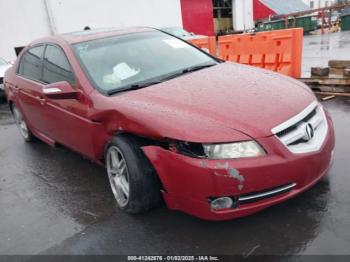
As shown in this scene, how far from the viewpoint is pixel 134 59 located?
385 cm

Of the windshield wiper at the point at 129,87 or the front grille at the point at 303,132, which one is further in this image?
the windshield wiper at the point at 129,87

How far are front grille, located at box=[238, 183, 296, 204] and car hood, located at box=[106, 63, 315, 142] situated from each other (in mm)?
401

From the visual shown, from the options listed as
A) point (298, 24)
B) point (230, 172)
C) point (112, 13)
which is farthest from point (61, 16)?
point (298, 24)

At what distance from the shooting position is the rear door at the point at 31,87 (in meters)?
4.61

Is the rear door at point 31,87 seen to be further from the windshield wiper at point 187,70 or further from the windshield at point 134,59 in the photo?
the windshield wiper at point 187,70

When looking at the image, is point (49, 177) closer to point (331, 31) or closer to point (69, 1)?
point (69, 1)

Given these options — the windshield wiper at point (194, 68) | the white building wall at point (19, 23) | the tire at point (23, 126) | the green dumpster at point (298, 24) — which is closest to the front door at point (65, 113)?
the windshield wiper at point (194, 68)

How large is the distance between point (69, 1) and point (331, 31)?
18.3 m

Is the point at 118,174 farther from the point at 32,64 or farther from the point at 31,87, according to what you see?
the point at 32,64

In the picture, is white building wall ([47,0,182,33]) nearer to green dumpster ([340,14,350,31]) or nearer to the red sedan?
green dumpster ([340,14,350,31])

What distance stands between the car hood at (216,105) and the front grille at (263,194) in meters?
0.40

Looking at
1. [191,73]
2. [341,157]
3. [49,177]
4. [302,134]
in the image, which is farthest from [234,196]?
[49,177]

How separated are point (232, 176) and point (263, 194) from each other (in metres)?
0.30

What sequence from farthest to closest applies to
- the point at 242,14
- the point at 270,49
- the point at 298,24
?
the point at 242,14 → the point at 298,24 → the point at 270,49
